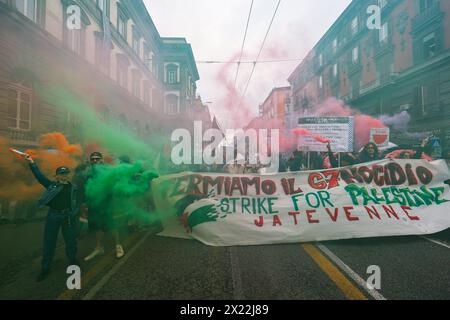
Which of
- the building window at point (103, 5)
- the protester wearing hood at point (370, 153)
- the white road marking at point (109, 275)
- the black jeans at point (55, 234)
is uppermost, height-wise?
the building window at point (103, 5)

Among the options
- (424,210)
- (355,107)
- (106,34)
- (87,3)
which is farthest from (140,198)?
(355,107)

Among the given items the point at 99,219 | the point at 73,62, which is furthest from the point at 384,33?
the point at 99,219

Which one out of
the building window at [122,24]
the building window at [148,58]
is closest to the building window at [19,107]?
the building window at [122,24]

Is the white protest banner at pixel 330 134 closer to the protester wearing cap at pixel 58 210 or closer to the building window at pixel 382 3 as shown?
the protester wearing cap at pixel 58 210

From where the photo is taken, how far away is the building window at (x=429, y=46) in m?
19.2

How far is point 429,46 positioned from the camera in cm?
1970

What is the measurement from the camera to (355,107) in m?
28.5

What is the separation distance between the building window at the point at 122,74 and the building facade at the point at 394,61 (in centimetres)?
2022

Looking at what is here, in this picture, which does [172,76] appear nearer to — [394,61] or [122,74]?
[122,74]

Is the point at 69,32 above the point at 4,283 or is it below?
above

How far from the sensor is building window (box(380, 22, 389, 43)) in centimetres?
2456

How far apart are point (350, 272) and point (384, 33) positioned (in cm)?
2808

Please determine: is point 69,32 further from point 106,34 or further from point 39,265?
point 39,265
